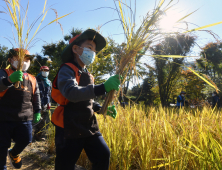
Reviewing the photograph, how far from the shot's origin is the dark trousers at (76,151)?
1414 millimetres

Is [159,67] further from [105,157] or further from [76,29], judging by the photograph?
[105,157]

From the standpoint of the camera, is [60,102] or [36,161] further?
[36,161]

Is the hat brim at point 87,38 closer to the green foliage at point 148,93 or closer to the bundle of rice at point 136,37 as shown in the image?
the bundle of rice at point 136,37

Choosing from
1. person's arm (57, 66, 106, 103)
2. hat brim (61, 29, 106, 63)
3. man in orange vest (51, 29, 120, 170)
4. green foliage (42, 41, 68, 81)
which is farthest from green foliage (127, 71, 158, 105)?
green foliage (42, 41, 68, 81)

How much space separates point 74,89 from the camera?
1.28m

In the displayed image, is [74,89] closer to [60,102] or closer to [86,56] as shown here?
[60,102]

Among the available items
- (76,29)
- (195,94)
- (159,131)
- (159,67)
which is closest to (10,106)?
(159,131)

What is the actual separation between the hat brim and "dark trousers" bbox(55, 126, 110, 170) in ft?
2.43

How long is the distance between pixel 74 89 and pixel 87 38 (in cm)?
65

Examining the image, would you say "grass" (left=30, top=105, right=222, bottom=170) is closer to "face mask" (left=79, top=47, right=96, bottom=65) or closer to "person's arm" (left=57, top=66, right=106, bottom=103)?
"person's arm" (left=57, top=66, right=106, bottom=103)

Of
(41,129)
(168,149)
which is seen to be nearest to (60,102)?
(168,149)

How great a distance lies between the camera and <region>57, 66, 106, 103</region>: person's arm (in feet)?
4.18

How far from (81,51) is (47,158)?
6.87 feet

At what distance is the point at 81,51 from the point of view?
1656 millimetres
